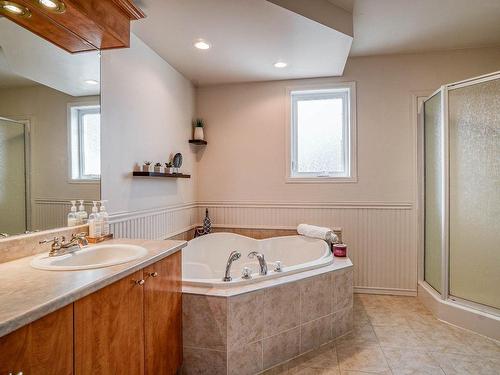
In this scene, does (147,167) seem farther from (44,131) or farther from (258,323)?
(258,323)

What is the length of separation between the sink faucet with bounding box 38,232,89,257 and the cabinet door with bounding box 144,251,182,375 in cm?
42

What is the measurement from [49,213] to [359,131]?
2.73 meters

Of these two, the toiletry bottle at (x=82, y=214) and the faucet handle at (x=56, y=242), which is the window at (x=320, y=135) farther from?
the faucet handle at (x=56, y=242)

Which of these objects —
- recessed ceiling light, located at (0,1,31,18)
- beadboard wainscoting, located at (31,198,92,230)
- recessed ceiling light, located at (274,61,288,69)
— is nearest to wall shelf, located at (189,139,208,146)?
recessed ceiling light, located at (274,61,288,69)

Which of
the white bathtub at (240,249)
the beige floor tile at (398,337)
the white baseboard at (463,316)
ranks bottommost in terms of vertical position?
the beige floor tile at (398,337)

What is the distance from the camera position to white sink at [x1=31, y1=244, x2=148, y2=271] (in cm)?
121

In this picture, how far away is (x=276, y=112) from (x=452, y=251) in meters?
2.07

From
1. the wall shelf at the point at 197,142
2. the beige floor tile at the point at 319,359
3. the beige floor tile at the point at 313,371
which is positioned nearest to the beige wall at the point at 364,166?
the wall shelf at the point at 197,142

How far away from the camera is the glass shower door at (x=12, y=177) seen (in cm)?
124

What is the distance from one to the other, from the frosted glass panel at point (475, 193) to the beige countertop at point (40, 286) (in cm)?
235

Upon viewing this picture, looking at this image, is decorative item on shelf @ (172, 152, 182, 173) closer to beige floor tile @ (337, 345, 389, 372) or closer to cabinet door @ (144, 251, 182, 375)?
cabinet door @ (144, 251, 182, 375)

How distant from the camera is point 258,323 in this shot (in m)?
1.72

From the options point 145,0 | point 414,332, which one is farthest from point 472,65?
point 145,0

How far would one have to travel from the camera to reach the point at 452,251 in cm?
235
